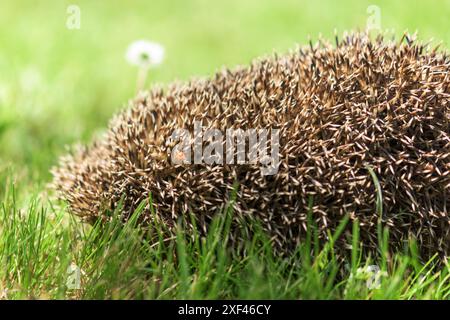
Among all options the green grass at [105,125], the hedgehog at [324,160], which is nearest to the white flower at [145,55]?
the green grass at [105,125]

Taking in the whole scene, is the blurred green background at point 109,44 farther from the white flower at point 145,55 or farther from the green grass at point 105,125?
the white flower at point 145,55

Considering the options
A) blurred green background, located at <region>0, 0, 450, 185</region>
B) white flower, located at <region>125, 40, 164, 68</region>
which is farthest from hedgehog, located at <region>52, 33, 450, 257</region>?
white flower, located at <region>125, 40, 164, 68</region>

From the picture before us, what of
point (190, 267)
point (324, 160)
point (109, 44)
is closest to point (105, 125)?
point (109, 44)

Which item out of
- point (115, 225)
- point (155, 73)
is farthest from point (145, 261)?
point (155, 73)

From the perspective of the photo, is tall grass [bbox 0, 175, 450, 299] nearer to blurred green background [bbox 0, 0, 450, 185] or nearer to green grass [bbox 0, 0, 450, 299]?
green grass [bbox 0, 0, 450, 299]

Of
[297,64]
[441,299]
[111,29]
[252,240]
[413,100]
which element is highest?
[111,29]

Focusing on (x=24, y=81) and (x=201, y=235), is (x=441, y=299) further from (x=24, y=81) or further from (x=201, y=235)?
(x=24, y=81)

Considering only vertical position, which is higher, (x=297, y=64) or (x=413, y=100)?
(x=297, y=64)
